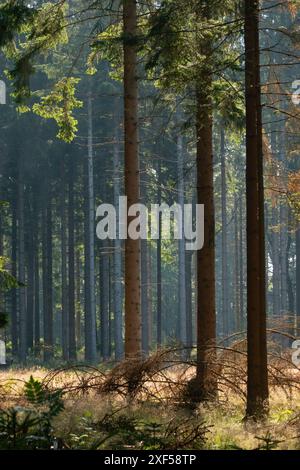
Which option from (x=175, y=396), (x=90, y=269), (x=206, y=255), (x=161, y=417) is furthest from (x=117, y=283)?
(x=161, y=417)

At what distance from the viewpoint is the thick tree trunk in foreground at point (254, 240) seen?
11.3m

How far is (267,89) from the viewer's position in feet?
45.1

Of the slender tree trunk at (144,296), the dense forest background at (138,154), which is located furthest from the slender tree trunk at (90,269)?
the slender tree trunk at (144,296)

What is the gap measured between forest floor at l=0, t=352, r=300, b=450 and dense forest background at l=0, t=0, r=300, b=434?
83cm

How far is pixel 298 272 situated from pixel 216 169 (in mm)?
7580

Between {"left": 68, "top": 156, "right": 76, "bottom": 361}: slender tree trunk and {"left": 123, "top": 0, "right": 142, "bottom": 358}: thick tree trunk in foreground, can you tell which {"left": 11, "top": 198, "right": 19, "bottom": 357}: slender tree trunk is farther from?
{"left": 123, "top": 0, "right": 142, "bottom": 358}: thick tree trunk in foreground

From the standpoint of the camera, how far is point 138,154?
18.4 m

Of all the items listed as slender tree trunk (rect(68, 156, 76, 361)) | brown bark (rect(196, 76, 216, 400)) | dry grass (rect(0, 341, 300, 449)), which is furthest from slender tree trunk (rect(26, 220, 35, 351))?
brown bark (rect(196, 76, 216, 400))

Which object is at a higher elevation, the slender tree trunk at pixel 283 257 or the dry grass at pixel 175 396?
the slender tree trunk at pixel 283 257

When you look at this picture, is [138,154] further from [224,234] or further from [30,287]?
[224,234]

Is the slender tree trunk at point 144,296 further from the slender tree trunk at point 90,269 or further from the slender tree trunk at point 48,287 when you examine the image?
the slender tree trunk at point 48,287

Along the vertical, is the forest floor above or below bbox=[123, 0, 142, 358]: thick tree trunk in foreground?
below

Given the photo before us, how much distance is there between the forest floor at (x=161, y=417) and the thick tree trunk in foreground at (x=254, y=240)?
540 millimetres

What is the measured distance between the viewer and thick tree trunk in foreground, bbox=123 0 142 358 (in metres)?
15.4
